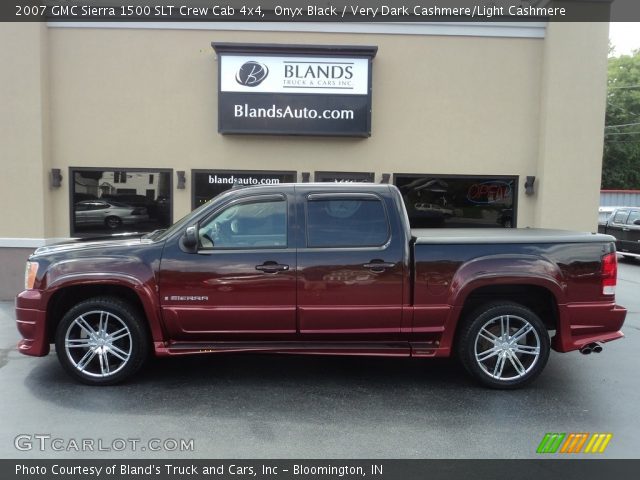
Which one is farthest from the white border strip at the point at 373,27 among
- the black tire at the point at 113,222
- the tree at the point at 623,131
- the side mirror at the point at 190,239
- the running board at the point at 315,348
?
the tree at the point at 623,131

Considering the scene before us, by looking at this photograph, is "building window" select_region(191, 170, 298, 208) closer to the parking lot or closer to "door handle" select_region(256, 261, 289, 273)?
the parking lot

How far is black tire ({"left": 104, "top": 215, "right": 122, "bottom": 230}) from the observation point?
919cm

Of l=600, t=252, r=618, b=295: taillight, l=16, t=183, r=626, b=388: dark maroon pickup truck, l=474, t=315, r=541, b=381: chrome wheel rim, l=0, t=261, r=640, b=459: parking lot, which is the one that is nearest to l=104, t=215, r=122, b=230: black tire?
l=0, t=261, r=640, b=459: parking lot

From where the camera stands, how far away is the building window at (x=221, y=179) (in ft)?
29.9

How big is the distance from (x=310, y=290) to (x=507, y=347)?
6.44 feet

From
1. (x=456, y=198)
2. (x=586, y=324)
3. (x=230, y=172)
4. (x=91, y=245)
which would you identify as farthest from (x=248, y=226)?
(x=456, y=198)

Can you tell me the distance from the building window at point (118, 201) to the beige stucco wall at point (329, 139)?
6.6 inches

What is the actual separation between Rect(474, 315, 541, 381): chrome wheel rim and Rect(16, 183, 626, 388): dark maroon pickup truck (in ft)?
0.05

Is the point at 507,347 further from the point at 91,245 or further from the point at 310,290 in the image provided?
the point at 91,245

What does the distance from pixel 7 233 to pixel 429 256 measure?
23.9 ft

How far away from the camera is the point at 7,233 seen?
29.4ft

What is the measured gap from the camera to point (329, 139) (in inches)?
360
